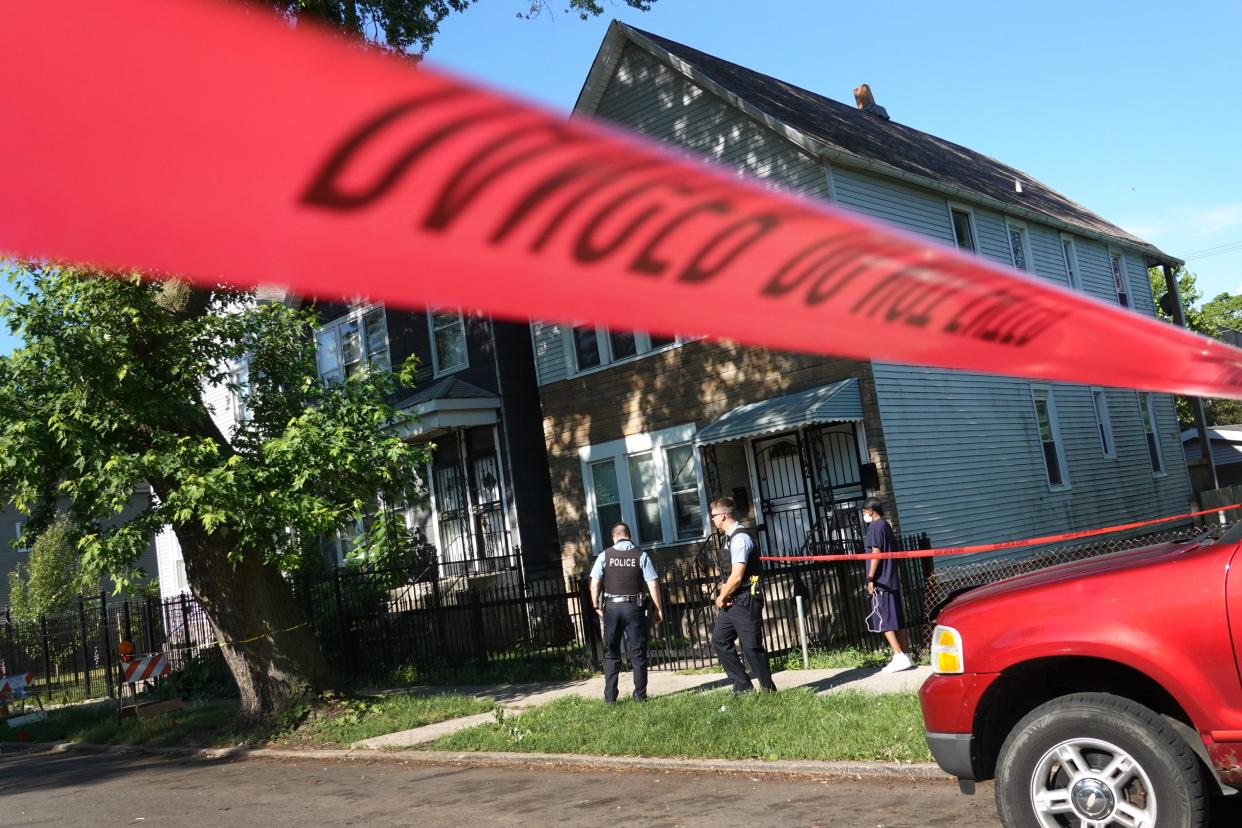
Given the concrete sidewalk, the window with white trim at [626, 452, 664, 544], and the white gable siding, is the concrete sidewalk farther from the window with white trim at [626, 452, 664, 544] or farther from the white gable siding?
the white gable siding

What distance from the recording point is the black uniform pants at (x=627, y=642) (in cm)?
1120

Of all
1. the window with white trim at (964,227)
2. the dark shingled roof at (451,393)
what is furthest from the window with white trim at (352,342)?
the window with white trim at (964,227)

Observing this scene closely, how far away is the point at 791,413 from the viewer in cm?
1639

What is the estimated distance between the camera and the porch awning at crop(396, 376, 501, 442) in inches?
843

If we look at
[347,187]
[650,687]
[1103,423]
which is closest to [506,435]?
[650,687]

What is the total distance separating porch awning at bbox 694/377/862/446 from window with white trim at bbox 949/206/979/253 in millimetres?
5476

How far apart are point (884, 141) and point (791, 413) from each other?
8.12m

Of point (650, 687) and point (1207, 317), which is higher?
point (1207, 317)

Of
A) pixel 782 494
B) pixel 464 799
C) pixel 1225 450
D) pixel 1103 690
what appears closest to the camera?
pixel 1103 690

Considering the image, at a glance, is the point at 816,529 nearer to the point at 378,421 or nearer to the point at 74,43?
the point at 378,421

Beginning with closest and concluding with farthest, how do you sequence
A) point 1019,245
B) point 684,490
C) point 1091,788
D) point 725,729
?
point 1091,788 → point 725,729 → point 684,490 → point 1019,245

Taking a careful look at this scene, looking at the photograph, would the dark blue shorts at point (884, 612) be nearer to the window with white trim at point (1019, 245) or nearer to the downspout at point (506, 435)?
the downspout at point (506, 435)

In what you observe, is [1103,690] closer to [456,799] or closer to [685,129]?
[456,799]

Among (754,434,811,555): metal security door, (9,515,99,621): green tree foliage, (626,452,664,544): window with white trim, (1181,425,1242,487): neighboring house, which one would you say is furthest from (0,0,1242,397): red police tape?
(1181,425,1242,487): neighboring house
